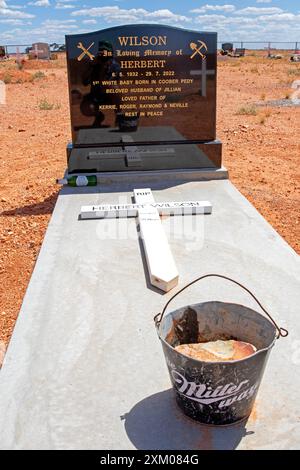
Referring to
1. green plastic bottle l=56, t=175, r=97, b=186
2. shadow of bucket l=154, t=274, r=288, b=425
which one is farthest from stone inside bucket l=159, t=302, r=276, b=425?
green plastic bottle l=56, t=175, r=97, b=186

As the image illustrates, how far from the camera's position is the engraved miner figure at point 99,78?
19.1 feet

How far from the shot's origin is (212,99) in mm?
6164

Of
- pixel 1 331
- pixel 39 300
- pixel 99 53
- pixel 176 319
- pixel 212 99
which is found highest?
pixel 99 53

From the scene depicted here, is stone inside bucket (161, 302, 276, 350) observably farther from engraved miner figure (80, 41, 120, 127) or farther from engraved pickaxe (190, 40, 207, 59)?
engraved pickaxe (190, 40, 207, 59)

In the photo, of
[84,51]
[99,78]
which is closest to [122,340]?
[99,78]

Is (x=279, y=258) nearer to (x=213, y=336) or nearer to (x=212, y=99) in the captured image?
(x=213, y=336)

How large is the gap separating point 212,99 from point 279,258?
2.88 metres

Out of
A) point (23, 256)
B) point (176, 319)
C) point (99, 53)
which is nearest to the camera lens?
point (176, 319)

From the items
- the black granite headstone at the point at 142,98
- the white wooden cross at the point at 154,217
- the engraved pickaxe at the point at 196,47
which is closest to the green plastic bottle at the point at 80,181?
the black granite headstone at the point at 142,98

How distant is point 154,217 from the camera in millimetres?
4656

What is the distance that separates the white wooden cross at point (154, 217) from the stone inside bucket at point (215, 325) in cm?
97

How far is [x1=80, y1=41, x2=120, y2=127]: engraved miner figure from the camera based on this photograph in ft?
19.1

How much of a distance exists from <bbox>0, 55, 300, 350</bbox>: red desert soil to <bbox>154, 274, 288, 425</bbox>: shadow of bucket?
170cm

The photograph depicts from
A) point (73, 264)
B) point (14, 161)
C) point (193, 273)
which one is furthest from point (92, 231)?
point (14, 161)
